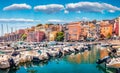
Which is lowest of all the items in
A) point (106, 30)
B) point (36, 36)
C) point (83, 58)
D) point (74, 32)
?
point (83, 58)

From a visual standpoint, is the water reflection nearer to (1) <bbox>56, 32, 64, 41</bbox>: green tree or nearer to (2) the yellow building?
(1) <bbox>56, 32, 64, 41</bbox>: green tree

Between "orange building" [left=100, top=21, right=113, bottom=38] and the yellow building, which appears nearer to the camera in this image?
"orange building" [left=100, top=21, right=113, bottom=38]

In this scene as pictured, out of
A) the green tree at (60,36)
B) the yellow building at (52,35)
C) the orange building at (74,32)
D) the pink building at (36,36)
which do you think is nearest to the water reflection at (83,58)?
the orange building at (74,32)

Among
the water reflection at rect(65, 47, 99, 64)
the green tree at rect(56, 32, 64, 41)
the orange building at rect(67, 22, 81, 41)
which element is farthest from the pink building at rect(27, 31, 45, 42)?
the water reflection at rect(65, 47, 99, 64)

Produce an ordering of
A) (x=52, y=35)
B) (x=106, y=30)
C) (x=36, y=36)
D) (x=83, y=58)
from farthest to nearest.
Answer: (x=36, y=36) < (x=52, y=35) < (x=106, y=30) < (x=83, y=58)

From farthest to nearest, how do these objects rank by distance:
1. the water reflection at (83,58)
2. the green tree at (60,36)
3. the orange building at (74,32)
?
the green tree at (60,36) < the orange building at (74,32) < the water reflection at (83,58)

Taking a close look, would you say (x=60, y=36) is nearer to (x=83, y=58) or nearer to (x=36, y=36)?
(x=36, y=36)

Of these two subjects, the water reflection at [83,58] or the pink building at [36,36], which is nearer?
the water reflection at [83,58]

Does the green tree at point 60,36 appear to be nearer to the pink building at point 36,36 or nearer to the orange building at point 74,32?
the orange building at point 74,32

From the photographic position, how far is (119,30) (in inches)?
726

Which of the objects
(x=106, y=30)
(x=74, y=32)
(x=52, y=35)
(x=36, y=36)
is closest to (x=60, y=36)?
(x=74, y=32)

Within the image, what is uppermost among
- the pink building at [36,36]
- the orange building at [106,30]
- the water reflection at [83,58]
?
the orange building at [106,30]

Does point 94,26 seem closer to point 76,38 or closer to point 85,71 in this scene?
point 76,38

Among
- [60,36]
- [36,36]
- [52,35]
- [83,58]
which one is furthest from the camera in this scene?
[36,36]
